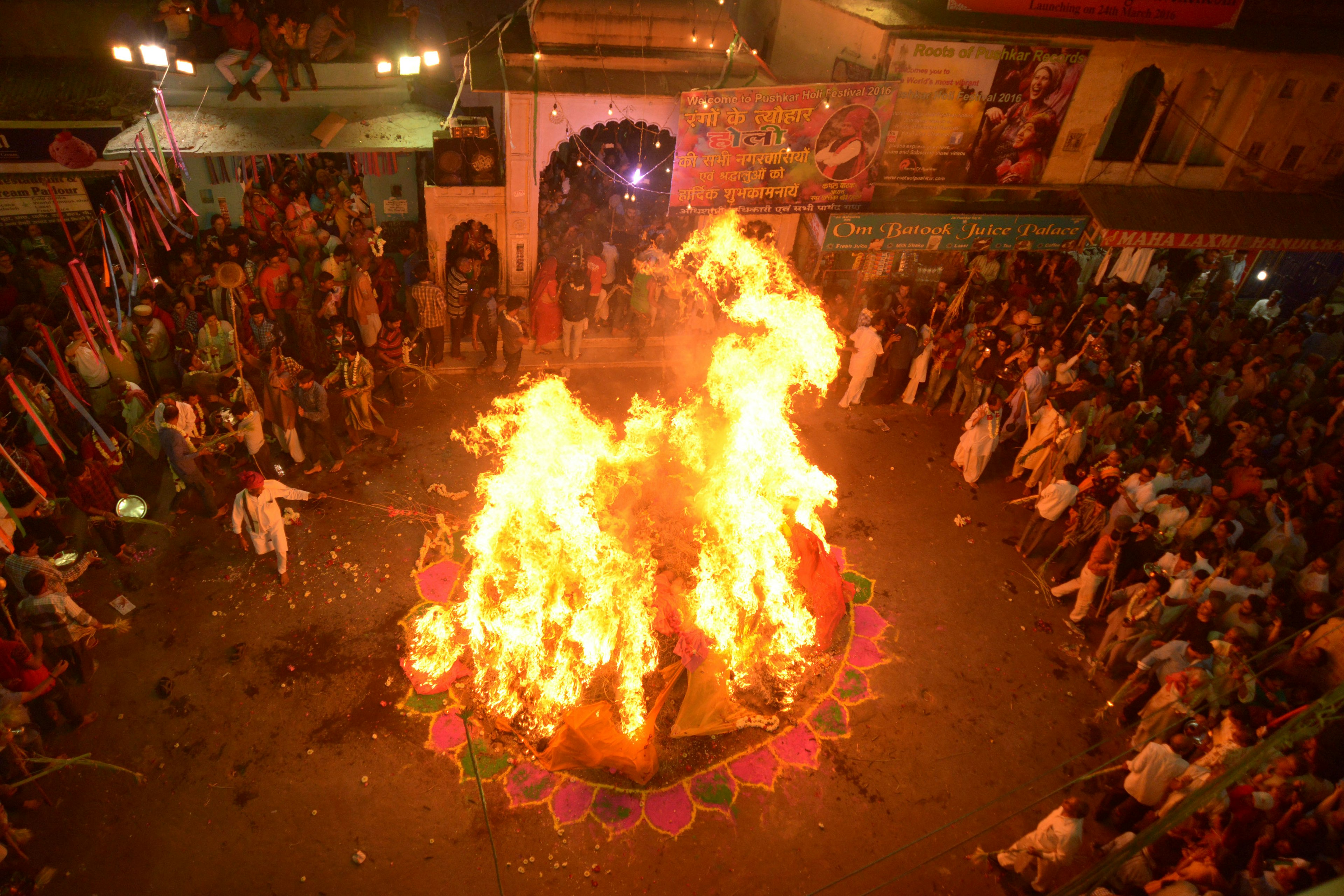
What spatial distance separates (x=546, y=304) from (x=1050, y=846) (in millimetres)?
11423

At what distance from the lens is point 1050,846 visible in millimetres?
7137

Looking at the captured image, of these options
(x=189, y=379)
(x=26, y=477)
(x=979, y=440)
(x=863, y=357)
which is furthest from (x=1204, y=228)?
(x=26, y=477)

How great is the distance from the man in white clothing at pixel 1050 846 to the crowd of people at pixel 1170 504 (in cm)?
2

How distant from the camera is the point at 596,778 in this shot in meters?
8.16

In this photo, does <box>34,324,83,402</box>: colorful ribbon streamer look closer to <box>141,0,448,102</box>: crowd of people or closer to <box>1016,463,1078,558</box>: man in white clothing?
<box>141,0,448,102</box>: crowd of people

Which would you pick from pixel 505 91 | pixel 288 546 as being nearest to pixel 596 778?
pixel 288 546

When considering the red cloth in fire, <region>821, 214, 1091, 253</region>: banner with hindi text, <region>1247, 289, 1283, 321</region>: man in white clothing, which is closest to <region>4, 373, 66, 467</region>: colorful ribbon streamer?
the red cloth in fire

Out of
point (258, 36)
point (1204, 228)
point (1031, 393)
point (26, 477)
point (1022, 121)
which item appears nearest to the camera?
point (26, 477)

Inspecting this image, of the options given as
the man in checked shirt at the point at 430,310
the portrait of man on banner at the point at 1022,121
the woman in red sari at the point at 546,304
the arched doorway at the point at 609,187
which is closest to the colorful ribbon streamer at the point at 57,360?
the man in checked shirt at the point at 430,310

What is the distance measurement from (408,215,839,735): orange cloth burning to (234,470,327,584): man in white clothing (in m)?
2.05

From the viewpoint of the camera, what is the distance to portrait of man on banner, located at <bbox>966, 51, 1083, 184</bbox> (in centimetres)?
1435

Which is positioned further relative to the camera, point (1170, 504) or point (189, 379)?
point (189, 379)

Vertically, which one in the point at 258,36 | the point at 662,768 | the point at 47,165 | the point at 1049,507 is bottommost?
the point at 662,768

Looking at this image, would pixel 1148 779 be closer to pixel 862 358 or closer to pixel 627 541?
pixel 627 541
